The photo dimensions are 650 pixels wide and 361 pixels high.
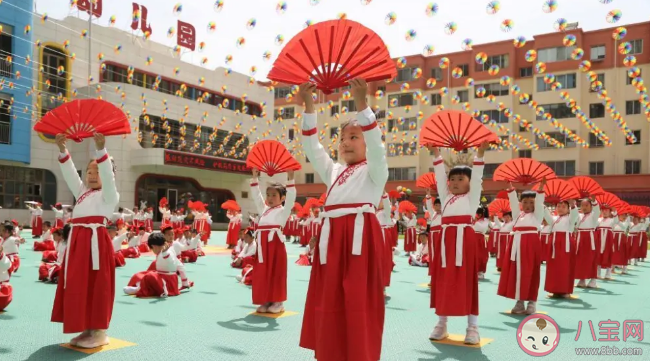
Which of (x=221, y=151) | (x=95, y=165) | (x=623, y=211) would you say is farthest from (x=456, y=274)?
(x=221, y=151)

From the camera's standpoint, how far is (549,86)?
1396 inches

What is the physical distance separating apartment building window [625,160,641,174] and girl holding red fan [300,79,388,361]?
3602 centimetres

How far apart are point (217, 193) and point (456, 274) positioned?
103ft

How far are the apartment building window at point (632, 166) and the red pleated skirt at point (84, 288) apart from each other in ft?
119

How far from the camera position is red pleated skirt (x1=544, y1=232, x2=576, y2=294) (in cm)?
846

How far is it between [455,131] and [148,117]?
26.1 metres

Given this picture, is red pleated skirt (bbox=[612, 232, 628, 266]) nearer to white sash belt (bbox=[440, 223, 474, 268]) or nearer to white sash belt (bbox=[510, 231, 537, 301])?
white sash belt (bbox=[510, 231, 537, 301])

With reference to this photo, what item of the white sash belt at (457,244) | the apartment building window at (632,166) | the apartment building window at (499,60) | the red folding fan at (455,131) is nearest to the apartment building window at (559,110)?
the apartment building window at (499,60)

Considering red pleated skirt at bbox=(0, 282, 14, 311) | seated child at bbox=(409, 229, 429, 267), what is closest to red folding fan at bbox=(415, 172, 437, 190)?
red pleated skirt at bbox=(0, 282, 14, 311)

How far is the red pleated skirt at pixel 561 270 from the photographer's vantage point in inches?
333

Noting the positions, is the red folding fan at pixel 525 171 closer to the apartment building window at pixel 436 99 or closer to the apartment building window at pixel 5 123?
the apartment building window at pixel 5 123

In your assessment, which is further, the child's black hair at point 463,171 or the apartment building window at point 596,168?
the apartment building window at point 596,168

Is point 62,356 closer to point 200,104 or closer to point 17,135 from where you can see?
point 17,135

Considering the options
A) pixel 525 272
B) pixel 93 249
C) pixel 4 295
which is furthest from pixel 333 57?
pixel 4 295
